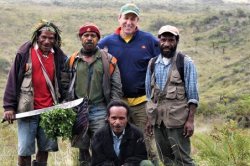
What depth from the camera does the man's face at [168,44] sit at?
4.90 meters

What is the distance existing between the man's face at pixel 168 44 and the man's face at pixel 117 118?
74cm

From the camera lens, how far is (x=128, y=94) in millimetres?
5441

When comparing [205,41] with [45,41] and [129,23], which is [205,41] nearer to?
[129,23]

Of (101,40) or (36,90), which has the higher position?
(101,40)

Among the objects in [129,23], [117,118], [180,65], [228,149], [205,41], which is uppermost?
[205,41]

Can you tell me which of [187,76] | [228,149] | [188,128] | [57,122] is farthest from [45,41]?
[228,149]

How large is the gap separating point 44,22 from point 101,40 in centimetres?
73

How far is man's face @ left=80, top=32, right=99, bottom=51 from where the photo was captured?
5.06 meters

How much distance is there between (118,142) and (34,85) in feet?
3.61

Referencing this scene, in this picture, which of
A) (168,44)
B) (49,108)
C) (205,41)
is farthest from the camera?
(205,41)

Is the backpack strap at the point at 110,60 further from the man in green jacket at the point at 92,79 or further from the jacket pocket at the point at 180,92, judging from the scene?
the jacket pocket at the point at 180,92

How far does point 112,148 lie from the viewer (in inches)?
189

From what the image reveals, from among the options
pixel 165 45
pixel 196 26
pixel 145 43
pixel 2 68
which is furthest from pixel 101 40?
pixel 196 26

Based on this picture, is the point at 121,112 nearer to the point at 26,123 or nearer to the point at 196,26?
the point at 26,123
